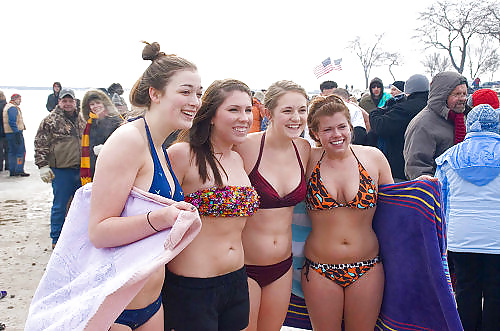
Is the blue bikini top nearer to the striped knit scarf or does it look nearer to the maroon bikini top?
the maroon bikini top

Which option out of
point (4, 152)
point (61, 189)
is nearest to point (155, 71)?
point (61, 189)

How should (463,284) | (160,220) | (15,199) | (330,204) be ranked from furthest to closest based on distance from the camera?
(15,199), (463,284), (330,204), (160,220)

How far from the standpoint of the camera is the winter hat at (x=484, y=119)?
3.09 metres

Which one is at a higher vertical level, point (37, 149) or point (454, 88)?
point (454, 88)

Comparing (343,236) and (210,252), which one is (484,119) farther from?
(210,252)

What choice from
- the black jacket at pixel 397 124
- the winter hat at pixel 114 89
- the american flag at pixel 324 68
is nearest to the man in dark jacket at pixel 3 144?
the winter hat at pixel 114 89

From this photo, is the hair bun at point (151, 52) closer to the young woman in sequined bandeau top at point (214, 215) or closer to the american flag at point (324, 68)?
the young woman in sequined bandeau top at point (214, 215)

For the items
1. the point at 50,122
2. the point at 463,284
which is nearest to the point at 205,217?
the point at 463,284

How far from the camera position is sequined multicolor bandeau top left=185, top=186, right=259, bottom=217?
221cm

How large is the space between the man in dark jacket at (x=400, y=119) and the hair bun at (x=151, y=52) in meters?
3.39

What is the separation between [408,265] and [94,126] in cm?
403

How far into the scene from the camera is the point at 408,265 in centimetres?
267

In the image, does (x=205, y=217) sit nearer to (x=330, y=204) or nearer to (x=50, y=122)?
(x=330, y=204)

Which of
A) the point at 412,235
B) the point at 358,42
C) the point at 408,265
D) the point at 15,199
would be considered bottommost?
the point at 15,199
